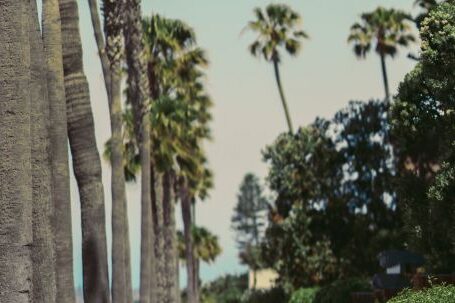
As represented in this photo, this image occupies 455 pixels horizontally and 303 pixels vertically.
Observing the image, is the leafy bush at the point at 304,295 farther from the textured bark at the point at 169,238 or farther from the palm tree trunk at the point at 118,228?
the palm tree trunk at the point at 118,228

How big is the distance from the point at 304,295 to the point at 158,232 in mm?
7631

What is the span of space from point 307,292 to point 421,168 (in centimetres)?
1026

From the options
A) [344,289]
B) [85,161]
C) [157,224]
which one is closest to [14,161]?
[85,161]

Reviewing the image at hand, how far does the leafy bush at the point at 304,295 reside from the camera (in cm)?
4826

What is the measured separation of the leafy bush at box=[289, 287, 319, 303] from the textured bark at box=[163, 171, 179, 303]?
5946mm

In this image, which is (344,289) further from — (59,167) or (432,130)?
(59,167)

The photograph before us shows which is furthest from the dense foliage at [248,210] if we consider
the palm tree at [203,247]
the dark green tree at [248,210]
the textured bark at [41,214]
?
the textured bark at [41,214]

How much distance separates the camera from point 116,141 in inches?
1196

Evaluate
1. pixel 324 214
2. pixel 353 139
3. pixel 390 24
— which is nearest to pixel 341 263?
pixel 324 214

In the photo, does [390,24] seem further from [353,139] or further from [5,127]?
[5,127]

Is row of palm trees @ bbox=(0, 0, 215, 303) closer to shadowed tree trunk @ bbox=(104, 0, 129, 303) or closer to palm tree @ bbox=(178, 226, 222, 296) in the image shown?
shadowed tree trunk @ bbox=(104, 0, 129, 303)

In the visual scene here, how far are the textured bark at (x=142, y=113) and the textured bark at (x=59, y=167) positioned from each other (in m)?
16.3

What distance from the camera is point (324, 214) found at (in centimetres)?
5528

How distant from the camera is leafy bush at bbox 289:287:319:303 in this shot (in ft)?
158
